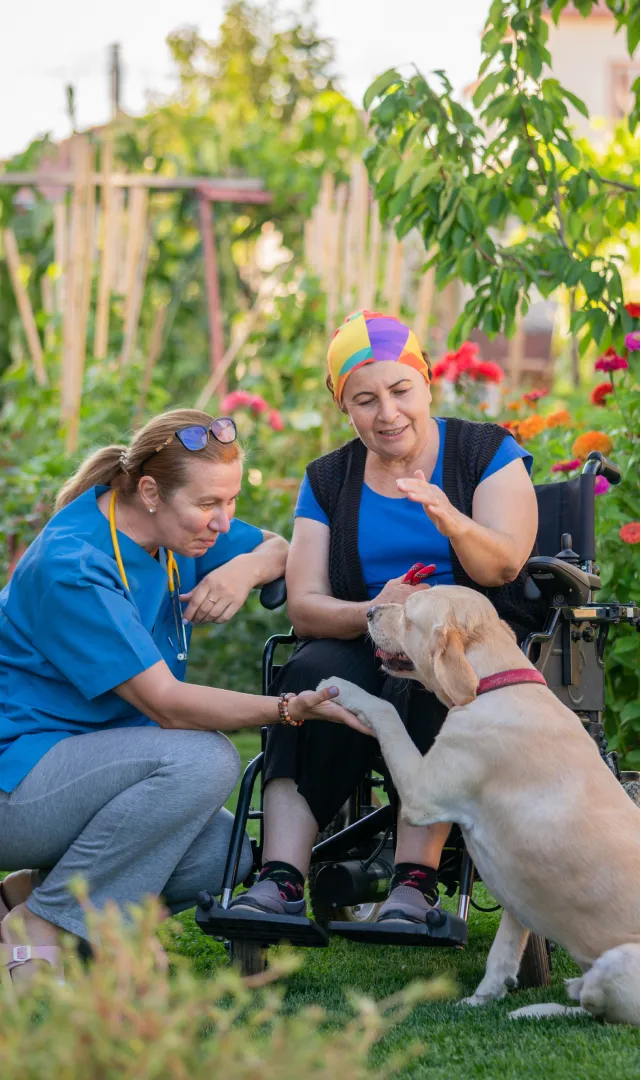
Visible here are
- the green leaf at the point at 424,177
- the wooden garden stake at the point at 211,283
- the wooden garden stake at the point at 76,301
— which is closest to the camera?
the green leaf at the point at 424,177

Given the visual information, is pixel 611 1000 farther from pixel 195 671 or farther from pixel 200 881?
pixel 195 671

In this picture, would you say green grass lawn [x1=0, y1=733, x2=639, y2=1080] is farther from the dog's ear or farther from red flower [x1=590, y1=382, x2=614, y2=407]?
red flower [x1=590, y1=382, x2=614, y2=407]

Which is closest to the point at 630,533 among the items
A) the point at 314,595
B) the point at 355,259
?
the point at 314,595

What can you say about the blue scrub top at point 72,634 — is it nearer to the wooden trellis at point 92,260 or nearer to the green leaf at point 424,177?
the green leaf at point 424,177

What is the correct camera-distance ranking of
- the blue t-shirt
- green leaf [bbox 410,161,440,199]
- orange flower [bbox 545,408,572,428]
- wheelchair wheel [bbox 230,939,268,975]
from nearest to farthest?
1. wheelchair wheel [bbox 230,939,268,975]
2. the blue t-shirt
3. green leaf [bbox 410,161,440,199]
4. orange flower [bbox 545,408,572,428]

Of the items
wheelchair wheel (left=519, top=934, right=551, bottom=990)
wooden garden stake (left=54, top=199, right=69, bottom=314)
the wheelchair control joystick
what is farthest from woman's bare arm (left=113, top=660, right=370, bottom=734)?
wooden garden stake (left=54, top=199, right=69, bottom=314)

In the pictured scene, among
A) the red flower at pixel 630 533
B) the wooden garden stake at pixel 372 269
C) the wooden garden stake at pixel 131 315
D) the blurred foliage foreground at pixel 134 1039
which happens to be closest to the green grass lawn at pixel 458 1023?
the blurred foliage foreground at pixel 134 1039

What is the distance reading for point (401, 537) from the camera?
319cm

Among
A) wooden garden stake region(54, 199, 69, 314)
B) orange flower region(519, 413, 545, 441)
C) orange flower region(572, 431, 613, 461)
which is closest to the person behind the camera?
orange flower region(572, 431, 613, 461)

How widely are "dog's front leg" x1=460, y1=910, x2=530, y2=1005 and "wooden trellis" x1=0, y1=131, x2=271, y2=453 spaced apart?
5129 millimetres

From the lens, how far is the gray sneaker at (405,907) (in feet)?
8.59

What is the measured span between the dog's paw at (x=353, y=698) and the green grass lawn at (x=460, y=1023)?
25.9 inches

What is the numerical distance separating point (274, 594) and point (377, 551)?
1.03 feet

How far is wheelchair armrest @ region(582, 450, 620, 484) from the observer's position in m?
3.50
